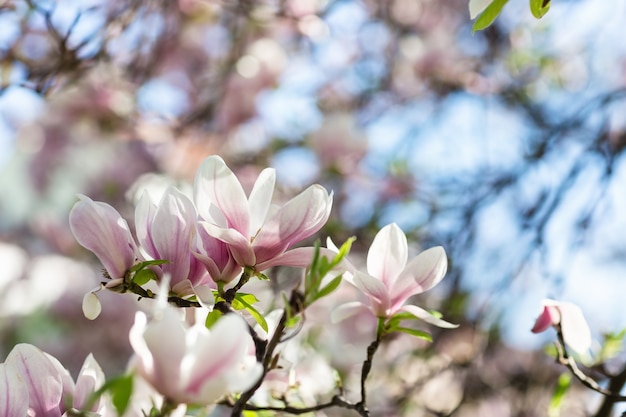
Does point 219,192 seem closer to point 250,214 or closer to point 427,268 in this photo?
point 250,214

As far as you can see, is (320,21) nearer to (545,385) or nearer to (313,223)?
→ (545,385)

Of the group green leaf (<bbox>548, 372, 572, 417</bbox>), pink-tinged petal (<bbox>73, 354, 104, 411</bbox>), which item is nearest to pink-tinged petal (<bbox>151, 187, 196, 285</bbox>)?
pink-tinged petal (<bbox>73, 354, 104, 411</bbox>)

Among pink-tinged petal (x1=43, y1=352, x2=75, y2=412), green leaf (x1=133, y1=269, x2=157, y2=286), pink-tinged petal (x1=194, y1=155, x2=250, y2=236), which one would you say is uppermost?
pink-tinged petal (x1=194, y1=155, x2=250, y2=236)

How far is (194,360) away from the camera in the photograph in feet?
1.68

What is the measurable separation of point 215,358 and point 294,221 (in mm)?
199

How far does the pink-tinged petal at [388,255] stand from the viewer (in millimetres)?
717

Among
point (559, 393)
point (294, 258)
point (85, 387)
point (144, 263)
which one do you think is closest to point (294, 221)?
point (294, 258)

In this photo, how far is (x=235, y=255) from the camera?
0.68 metres

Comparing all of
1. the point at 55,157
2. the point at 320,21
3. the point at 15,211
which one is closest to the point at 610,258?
the point at 320,21

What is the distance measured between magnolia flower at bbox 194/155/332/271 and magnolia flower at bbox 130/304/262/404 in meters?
0.16

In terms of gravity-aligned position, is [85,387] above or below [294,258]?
below

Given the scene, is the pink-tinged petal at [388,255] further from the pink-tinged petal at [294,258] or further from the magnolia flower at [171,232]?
the magnolia flower at [171,232]

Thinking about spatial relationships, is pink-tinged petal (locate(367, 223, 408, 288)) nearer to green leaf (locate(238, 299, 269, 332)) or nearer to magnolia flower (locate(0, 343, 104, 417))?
green leaf (locate(238, 299, 269, 332))

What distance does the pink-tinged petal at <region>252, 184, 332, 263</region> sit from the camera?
2.20 feet
